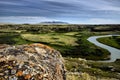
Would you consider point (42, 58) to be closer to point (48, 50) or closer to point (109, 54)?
point (48, 50)

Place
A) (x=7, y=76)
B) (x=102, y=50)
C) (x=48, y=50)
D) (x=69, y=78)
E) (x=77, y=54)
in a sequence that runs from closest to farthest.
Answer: (x=7, y=76) < (x=48, y=50) < (x=69, y=78) < (x=77, y=54) < (x=102, y=50)

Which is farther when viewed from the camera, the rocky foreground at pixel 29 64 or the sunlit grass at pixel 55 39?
the sunlit grass at pixel 55 39

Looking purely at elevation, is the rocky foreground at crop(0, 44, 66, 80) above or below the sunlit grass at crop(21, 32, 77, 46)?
above

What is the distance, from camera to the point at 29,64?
9016mm

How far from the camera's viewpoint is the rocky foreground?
8.45 meters

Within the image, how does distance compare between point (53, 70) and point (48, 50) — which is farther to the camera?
point (48, 50)

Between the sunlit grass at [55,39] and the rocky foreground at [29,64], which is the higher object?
the rocky foreground at [29,64]

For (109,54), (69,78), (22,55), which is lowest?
(109,54)

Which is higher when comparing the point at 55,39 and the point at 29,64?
the point at 29,64

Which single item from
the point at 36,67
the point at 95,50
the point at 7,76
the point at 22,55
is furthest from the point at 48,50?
the point at 95,50

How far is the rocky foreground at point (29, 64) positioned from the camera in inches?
332

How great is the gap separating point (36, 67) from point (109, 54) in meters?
90.4

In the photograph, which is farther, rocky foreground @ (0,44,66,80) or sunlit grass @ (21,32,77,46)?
sunlit grass @ (21,32,77,46)

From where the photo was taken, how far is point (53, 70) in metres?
10.0
